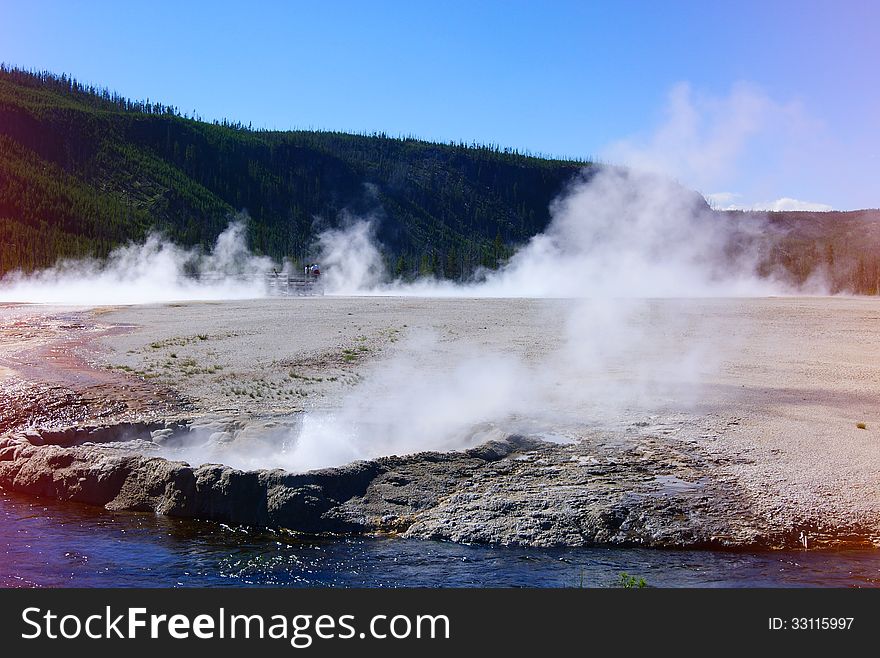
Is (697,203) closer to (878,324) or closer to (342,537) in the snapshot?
(878,324)

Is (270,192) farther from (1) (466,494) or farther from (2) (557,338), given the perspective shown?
(1) (466,494)

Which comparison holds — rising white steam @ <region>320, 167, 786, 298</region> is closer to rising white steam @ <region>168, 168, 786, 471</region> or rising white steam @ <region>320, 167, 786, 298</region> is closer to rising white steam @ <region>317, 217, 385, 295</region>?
rising white steam @ <region>168, 168, 786, 471</region>

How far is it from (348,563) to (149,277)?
64988mm

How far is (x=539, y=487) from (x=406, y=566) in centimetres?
216

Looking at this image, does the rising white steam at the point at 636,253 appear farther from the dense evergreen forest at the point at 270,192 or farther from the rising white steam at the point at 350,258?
the dense evergreen forest at the point at 270,192

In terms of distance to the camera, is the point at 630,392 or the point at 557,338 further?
the point at 557,338

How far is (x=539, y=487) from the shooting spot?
A: 29.2 ft

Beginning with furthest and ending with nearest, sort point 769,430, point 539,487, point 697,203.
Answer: point 697,203
point 769,430
point 539,487

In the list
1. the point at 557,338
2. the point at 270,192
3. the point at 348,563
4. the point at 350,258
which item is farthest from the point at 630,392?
the point at 270,192

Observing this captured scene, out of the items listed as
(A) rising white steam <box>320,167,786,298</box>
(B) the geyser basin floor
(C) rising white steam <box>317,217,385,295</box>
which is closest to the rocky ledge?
(B) the geyser basin floor

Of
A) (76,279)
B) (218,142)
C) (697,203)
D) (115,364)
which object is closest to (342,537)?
(115,364)

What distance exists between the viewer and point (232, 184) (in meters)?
114

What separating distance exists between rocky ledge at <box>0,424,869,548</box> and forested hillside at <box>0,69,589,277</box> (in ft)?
222

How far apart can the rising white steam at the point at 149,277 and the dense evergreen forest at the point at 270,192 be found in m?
2.80
